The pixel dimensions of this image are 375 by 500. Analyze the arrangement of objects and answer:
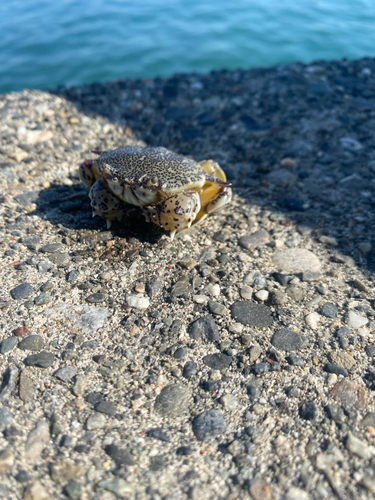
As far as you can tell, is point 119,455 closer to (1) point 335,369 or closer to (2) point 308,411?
(2) point 308,411

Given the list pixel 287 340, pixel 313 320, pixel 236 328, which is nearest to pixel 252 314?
pixel 236 328

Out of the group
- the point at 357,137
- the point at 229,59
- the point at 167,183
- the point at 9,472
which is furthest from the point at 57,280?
the point at 229,59

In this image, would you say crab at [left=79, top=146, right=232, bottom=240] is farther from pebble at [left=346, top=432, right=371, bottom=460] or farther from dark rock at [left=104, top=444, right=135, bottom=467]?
pebble at [left=346, top=432, right=371, bottom=460]

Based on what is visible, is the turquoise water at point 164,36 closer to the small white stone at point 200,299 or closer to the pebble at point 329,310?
the small white stone at point 200,299

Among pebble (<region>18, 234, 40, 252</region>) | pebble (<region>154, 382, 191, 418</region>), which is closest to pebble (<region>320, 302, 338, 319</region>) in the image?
pebble (<region>154, 382, 191, 418</region>)

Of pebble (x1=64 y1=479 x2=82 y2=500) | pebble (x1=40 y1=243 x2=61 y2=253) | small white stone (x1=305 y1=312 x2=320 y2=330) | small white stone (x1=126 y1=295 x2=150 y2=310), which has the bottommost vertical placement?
pebble (x1=64 y1=479 x2=82 y2=500)

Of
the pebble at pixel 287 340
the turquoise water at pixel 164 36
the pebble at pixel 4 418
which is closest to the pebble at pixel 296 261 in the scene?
the pebble at pixel 287 340

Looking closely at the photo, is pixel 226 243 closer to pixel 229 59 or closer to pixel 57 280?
pixel 57 280
